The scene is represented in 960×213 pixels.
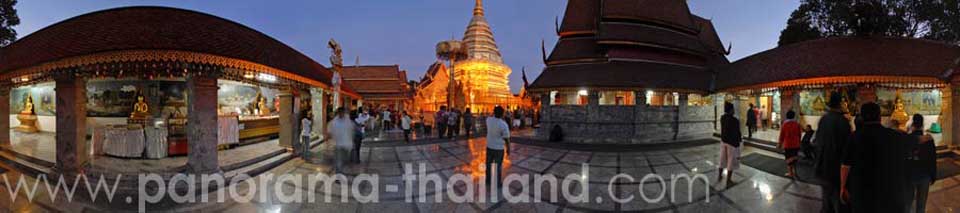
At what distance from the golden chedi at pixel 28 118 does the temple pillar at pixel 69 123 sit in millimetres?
11665

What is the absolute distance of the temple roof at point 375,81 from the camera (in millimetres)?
24969

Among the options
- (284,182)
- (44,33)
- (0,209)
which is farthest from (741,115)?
(44,33)

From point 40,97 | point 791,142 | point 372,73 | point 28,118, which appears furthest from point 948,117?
point 28,118

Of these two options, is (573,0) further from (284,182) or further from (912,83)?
(284,182)

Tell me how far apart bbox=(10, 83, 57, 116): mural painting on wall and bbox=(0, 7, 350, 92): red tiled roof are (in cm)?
900

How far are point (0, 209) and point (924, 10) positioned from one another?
30803 millimetres

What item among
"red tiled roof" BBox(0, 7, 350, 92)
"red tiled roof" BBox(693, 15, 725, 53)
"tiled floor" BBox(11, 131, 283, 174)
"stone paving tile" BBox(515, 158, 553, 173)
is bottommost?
"stone paving tile" BBox(515, 158, 553, 173)

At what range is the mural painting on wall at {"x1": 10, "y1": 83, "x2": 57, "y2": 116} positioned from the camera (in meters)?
12.1

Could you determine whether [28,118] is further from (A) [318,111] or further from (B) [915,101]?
(B) [915,101]

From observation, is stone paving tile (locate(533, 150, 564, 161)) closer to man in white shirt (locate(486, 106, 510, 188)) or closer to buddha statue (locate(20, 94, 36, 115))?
man in white shirt (locate(486, 106, 510, 188))

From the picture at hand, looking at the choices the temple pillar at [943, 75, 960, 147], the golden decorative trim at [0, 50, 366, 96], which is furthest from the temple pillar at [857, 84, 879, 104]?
the golden decorative trim at [0, 50, 366, 96]

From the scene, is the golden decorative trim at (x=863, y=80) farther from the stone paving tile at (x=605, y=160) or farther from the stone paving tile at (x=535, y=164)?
the stone paving tile at (x=535, y=164)

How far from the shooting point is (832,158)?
3271 millimetres

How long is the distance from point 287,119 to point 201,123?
9.59 ft
